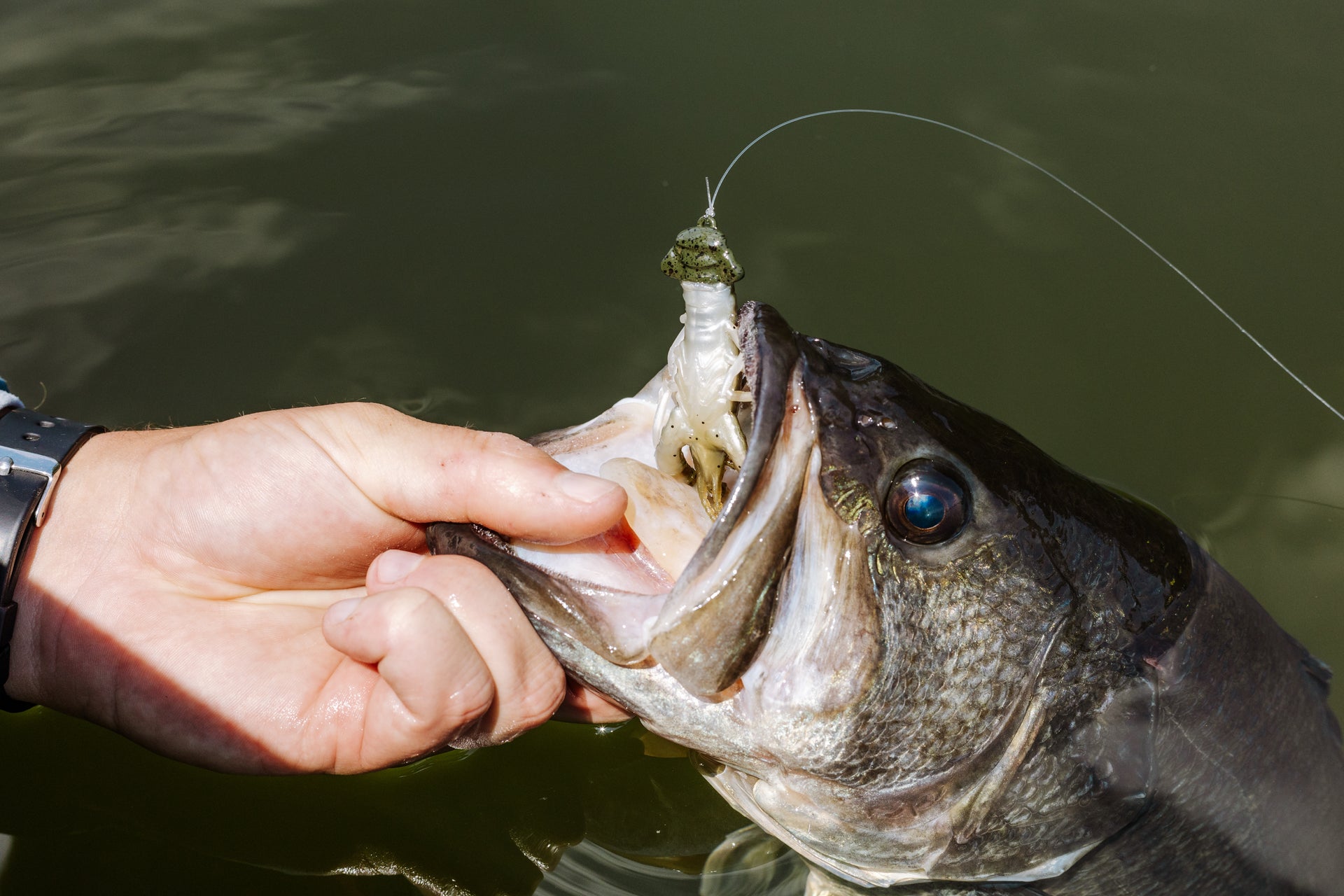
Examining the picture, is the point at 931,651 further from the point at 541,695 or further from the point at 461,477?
the point at 461,477

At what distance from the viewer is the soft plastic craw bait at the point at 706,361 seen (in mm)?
1982

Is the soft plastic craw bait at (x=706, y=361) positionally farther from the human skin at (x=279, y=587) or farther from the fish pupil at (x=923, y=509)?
the fish pupil at (x=923, y=509)

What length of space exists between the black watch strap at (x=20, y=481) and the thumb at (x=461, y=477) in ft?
1.96

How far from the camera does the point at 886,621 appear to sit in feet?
6.01

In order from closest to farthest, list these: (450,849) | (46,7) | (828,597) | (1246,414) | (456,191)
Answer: (828,597) → (450,849) → (1246,414) → (456,191) → (46,7)

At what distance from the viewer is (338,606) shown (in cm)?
201

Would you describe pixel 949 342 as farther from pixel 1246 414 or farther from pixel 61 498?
pixel 61 498

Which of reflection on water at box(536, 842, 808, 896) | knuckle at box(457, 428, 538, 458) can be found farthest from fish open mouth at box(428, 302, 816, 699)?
reflection on water at box(536, 842, 808, 896)

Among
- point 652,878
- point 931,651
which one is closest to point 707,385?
point 931,651

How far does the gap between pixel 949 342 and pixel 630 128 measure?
1764 millimetres

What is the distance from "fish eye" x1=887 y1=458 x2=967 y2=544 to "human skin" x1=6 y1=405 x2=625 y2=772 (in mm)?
541

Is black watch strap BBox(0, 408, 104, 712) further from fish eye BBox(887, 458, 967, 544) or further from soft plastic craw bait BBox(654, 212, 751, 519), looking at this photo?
fish eye BBox(887, 458, 967, 544)

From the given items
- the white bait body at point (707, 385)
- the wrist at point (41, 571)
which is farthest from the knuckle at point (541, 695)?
the wrist at point (41, 571)

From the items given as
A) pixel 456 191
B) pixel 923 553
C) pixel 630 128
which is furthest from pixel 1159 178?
pixel 923 553
